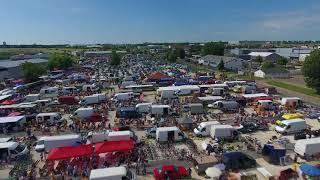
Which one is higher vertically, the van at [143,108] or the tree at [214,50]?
the tree at [214,50]

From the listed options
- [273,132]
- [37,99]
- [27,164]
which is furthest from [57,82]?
[273,132]

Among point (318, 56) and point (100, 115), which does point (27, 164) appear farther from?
point (318, 56)

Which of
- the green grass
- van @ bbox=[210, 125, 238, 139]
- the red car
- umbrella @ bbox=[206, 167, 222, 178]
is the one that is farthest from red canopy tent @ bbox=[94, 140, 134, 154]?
the green grass

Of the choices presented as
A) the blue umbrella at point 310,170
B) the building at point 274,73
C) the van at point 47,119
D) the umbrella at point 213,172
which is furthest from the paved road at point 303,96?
the van at point 47,119

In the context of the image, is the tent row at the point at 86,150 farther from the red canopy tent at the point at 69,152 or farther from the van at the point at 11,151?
the van at the point at 11,151

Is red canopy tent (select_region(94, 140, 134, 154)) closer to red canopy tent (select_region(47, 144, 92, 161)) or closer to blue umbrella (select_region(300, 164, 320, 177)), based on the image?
red canopy tent (select_region(47, 144, 92, 161))

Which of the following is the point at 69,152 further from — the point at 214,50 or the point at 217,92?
the point at 214,50

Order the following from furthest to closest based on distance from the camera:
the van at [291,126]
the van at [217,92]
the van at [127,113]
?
the van at [217,92]
the van at [127,113]
the van at [291,126]
